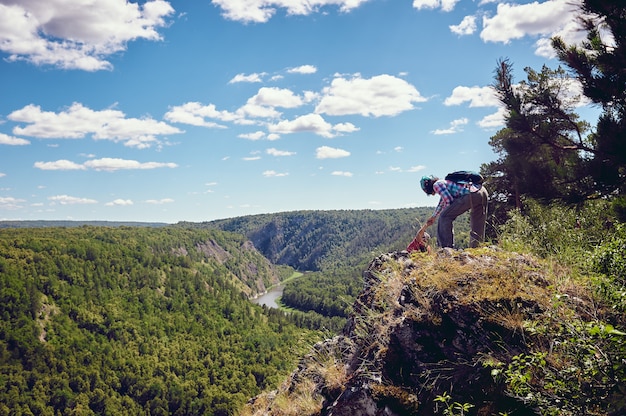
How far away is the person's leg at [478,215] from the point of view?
8.11 meters

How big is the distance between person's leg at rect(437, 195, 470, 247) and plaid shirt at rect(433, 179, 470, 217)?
0.12m

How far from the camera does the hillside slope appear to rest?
353 centimetres

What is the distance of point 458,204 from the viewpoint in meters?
8.07

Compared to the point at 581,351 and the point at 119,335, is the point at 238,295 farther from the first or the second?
the point at 581,351

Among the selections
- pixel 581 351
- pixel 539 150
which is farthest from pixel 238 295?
pixel 581 351

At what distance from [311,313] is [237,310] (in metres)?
28.6

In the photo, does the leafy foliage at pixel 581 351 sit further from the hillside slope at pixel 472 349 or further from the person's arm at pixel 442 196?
the person's arm at pixel 442 196

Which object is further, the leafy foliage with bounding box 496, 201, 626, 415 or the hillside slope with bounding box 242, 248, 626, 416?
the hillside slope with bounding box 242, 248, 626, 416

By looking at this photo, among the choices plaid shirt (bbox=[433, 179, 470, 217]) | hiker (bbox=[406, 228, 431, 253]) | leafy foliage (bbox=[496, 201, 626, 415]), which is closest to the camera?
leafy foliage (bbox=[496, 201, 626, 415])

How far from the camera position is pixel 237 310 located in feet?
488

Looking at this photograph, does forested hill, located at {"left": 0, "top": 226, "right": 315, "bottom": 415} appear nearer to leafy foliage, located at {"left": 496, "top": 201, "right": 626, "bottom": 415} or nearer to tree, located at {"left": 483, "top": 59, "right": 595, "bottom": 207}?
tree, located at {"left": 483, "top": 59, "right": 595, "bottom": 207}

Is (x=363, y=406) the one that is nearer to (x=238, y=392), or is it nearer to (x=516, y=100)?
(x=516, y=100)

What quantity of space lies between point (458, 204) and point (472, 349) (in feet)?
12.5

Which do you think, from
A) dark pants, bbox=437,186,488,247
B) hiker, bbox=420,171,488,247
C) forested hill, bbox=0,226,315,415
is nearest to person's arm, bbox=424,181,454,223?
hiker, bbox=420,171,488,247
